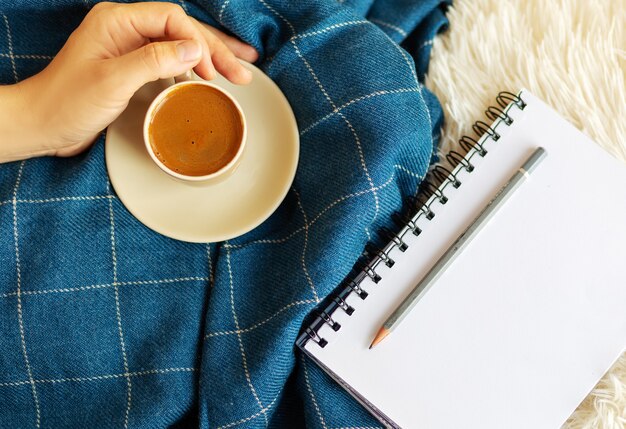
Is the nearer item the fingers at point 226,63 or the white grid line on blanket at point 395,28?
the fingers at point 226,63

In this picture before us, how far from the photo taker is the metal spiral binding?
83 centimetres

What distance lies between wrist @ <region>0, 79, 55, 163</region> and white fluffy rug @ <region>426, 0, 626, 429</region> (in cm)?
54

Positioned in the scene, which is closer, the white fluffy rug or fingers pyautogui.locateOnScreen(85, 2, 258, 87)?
fingers pyautogui.locateOnScreen(85, 2, 258, 87)

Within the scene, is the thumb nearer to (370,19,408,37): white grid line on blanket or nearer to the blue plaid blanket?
the blue plaid blanket

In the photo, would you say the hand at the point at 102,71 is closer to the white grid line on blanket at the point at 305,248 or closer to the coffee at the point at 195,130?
the coffee at the point at 195,130

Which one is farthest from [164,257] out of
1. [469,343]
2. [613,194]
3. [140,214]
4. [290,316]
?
[613,194]

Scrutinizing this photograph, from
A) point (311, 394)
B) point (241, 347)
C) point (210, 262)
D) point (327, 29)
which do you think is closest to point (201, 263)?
point (210, 262)

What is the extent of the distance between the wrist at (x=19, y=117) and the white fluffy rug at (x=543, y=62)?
1.79 feet

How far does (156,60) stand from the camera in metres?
0.71

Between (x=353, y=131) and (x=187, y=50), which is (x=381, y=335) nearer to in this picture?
(x=353, y=131)

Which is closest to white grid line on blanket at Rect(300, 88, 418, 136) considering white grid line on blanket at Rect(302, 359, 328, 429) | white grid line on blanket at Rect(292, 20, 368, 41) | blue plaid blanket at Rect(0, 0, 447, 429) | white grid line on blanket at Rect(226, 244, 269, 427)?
blue plaid blanket at Rect(0, 0, 447, 429)

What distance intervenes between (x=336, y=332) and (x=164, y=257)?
25 cm

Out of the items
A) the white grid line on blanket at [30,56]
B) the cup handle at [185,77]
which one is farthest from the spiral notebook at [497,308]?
the white grid line on blanket at [30,56]

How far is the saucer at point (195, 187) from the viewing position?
817 mm
